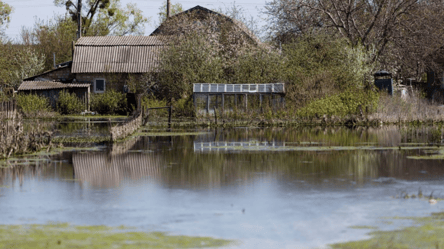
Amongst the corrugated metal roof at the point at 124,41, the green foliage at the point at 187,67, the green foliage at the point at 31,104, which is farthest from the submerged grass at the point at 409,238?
the corrugated metal roof at the point at 124,41

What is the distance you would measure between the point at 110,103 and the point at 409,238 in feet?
153

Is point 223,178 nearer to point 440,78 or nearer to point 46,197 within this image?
point 46,197

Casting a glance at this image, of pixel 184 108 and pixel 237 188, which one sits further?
pixel 184 108

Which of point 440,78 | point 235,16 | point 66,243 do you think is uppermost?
point 235,16

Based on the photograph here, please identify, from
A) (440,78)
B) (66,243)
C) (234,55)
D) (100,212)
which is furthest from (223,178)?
(440,78)

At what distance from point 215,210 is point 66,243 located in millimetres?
3316

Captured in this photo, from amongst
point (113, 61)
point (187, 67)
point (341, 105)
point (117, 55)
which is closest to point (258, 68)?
point (187, 67)

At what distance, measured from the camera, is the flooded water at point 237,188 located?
11.5 m

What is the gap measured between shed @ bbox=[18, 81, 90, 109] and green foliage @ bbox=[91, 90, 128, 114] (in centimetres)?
104

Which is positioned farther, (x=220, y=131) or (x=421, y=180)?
(x=220, y=131)

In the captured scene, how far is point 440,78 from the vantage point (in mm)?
59406

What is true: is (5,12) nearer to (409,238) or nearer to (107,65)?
(107,65)

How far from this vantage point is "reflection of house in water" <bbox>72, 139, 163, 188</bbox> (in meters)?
17.4

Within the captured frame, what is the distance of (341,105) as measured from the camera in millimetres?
41406
